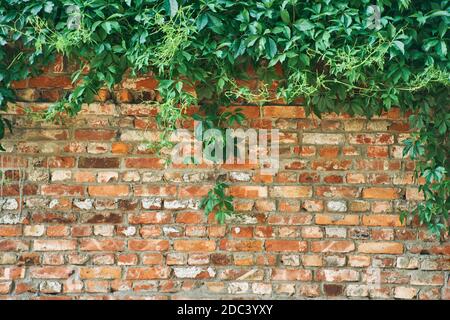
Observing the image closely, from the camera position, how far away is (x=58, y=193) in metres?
A: 2.94

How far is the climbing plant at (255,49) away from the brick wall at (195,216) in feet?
0.59

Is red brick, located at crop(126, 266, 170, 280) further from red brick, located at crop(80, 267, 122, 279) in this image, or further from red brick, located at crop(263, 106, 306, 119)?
red brick, located at crop(263, 106, 306, 119)

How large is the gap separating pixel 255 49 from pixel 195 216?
98 cm

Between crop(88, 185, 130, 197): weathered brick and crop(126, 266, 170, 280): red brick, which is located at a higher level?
crop(88, 185, 130, 197): weathered brick

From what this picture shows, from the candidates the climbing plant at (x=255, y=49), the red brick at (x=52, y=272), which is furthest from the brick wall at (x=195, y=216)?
the climbing plant at (x=255, y=49)

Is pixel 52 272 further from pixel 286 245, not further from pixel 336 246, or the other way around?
pixel 336 246

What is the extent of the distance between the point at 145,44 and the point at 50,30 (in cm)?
48

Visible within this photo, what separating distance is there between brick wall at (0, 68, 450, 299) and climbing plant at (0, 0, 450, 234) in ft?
0.59

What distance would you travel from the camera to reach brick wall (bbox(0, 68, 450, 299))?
2930mm

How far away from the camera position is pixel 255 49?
102 inches

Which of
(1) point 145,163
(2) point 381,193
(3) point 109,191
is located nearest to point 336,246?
(2) point 381,193

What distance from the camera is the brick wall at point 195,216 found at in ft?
9.61

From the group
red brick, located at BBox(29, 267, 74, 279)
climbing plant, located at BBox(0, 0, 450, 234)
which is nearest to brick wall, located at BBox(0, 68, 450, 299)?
red brick, located at BBox(29, 267, 74, 279)

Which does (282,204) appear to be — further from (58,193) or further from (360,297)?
(58,193)
